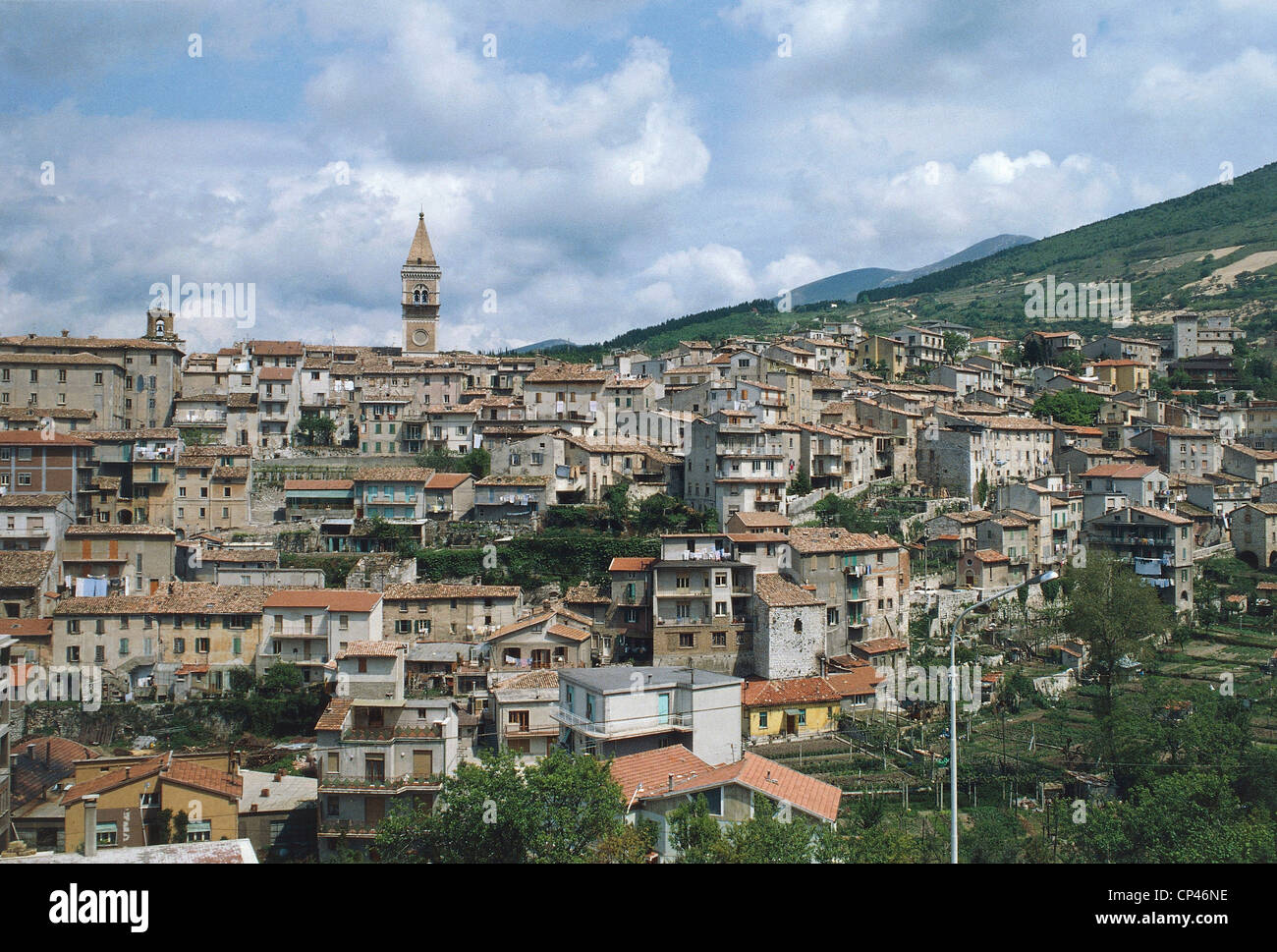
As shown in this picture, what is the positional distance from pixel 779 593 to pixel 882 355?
3132cm

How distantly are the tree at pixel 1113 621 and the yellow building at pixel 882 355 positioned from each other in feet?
85.9

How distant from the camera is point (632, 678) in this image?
2109 centimetres

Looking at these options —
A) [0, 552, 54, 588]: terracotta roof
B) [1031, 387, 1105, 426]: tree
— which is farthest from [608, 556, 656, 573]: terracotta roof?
[1031, 387, 1105, 426]: tree

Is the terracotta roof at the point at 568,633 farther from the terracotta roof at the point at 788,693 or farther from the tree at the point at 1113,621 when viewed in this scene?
the tree at the point at 1113,621

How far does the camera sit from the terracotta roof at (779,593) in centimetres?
2652

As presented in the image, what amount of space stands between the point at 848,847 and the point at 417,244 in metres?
50.4

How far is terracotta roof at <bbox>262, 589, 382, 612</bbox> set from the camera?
25625 millimetres

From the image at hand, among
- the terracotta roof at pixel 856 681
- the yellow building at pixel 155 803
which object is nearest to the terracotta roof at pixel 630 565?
the terracotta roof at pixel 856 681

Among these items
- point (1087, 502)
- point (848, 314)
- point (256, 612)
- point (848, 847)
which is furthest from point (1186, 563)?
point (848, 314)

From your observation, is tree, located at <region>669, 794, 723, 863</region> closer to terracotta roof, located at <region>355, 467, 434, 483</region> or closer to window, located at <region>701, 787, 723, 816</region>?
window, located at <region>701, 787, 723, 816</region>

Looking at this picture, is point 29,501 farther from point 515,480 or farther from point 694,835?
point 694,835

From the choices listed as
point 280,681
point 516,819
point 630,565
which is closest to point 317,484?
point 280,681

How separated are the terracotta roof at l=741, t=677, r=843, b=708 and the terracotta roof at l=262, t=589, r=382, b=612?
9840mm
